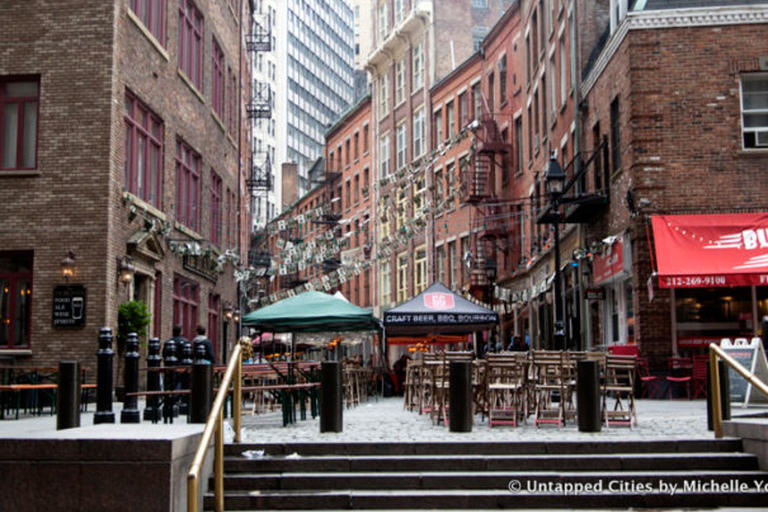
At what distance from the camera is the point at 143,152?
24078mm

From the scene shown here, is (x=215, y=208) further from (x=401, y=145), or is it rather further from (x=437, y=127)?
(x=401, y=145)

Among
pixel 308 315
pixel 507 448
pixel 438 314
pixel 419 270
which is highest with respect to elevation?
pixel 419 270

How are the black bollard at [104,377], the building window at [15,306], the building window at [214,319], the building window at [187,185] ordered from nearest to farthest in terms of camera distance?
the black bollard at [104,377] → the building window at [15,306] → the building window at [187,185] → the building window at [214,319]

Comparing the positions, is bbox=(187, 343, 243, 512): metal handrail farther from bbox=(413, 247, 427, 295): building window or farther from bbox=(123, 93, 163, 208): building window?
bbox=(413, 247, 427, 295): building window

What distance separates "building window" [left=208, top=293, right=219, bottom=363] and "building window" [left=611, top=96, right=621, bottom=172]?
14289mm

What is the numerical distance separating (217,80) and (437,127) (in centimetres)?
1943

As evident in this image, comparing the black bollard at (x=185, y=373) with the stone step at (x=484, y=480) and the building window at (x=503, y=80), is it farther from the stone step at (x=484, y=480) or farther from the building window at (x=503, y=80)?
the building window at (x=503, y=80)

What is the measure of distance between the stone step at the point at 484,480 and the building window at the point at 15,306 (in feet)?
38.7

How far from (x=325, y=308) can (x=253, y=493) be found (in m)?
10.2

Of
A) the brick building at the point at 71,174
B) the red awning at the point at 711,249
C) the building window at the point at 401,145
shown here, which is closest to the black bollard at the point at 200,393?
the brick building at the point at 71,174

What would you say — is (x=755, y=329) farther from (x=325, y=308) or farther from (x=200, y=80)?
(x=200, y=80)

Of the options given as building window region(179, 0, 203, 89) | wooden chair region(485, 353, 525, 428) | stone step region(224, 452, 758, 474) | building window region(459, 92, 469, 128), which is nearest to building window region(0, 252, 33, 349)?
building window region(179, 0, 203, 89)

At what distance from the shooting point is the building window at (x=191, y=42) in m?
28.3

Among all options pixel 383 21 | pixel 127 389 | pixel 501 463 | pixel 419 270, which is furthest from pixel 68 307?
pixel 383 21
